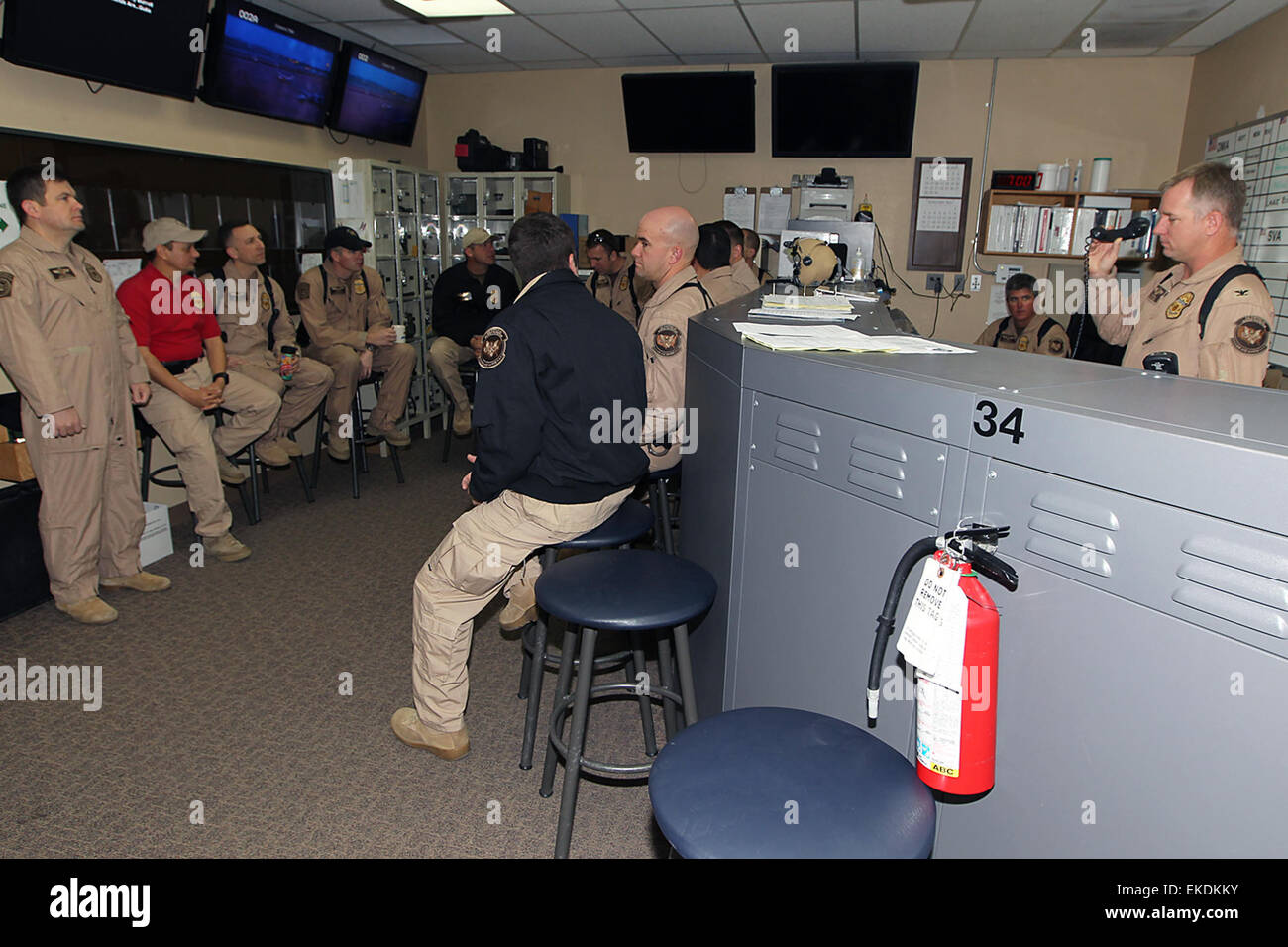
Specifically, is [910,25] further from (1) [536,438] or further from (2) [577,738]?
(2) [577,738]

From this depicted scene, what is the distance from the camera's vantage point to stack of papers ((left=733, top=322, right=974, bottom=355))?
1.62 metres

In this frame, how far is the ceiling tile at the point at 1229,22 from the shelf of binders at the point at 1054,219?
89 cm

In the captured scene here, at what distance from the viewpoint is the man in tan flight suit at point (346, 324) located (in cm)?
481

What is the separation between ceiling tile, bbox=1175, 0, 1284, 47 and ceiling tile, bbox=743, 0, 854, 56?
77.0 inches

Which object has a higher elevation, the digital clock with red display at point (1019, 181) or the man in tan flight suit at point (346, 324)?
the digital clock with red display at point (1019, 181)

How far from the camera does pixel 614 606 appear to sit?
64.3 inches

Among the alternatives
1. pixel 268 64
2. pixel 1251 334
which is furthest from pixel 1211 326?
pixel 268 64

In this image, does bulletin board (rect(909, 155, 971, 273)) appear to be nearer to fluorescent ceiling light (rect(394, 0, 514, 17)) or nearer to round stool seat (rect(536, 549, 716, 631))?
fluorescent ceiling light (rect(394, 0, 514, 17))

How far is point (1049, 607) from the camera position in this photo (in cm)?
107

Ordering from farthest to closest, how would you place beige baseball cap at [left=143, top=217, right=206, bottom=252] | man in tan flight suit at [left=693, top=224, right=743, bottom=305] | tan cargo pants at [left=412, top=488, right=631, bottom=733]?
man in tan flight suit at [left=693, top=224, right=743, bottom=305], beige baseball cap at [left=143, top=217, right=206, bottom=252], tan cargo pants at [left=412, top=488, right=631, bottom=733]

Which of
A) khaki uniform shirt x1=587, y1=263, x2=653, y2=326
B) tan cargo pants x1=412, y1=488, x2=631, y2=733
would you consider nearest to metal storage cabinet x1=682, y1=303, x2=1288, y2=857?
tan cargo pants x1=412, y1=488, x2=631, y2=733

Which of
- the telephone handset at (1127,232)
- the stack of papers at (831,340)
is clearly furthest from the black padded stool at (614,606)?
the telephone handset at (1127,232)

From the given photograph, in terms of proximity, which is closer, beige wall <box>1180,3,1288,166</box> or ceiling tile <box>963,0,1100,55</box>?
beige wall <box>1180,3,1288,166</box>

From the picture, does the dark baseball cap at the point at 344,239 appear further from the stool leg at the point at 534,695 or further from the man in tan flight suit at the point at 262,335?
the stool leg at the point at 534,695
